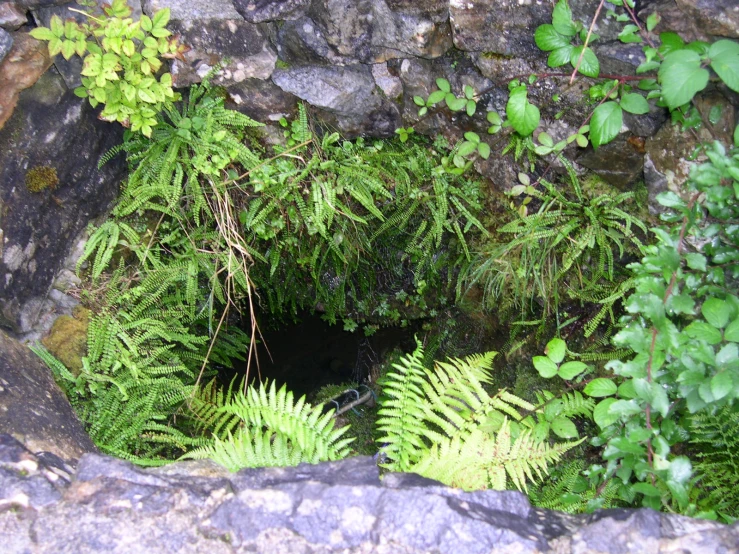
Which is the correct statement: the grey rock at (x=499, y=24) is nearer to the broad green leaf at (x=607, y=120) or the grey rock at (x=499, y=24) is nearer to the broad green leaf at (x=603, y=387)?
the broad green leaf at (x=607, y=120)

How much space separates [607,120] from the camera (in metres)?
2.87

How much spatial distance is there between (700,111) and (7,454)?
354cm

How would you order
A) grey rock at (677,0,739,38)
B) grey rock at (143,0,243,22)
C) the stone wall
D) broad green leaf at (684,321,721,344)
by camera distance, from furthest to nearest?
1. grey rock at (143,0,243,22)
2. the stone wall
3. grey rock at (677,0,739,38)
4. broad green leaf at (684,321,721,344)

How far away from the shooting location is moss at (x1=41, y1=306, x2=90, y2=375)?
11.2ft

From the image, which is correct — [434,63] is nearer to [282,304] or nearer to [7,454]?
[282,304]

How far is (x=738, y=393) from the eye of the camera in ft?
6.46

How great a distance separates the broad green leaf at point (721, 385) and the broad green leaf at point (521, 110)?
66.6 inches

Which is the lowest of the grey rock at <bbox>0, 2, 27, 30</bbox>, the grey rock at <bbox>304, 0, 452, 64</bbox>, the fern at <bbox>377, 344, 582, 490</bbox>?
the fern at <bbox>377, 344, 582, 490</bbox>

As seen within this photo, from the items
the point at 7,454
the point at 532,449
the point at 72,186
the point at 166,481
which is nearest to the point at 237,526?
the point at 166,481

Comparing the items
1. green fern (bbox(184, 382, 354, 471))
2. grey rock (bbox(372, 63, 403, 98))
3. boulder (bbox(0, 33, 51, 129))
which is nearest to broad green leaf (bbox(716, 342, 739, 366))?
green fern (bbox(184, 382, 354, 471))

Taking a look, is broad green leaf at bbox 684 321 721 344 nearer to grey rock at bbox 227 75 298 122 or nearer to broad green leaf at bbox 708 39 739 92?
broad green leaf at bbox 708 39 739 92

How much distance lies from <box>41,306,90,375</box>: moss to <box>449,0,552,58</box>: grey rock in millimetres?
2885

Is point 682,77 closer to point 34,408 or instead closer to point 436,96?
point 436,96

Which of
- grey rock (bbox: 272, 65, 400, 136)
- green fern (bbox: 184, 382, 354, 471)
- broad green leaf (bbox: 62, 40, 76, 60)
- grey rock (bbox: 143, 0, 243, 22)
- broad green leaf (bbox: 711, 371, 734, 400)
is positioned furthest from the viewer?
grey rock (bbox: 272, 65, 400, 136)
